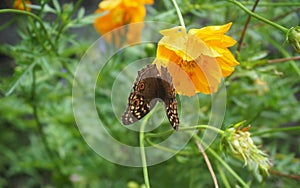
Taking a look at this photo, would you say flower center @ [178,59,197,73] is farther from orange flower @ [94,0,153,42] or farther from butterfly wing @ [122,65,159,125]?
orange flower @ [94,0,153,42]

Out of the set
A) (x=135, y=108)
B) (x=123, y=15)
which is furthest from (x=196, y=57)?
(x=123, y=15)

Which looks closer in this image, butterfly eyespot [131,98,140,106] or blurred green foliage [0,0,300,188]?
butterfly eyespot [131,98,140,106]

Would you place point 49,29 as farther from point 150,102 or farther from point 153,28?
point 150,102

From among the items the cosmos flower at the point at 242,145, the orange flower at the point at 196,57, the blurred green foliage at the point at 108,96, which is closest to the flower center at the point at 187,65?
the orange flower at the point at 196,57

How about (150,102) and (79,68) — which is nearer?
(150,102)

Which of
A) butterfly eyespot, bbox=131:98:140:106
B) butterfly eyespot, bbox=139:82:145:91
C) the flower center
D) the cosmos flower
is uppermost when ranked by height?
the flower center

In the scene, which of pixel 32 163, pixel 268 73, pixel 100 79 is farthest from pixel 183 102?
pixel 32 163

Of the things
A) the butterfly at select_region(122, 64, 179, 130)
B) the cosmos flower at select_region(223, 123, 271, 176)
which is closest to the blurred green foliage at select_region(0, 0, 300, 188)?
the cosmos flower at select_region(223, 123, 271, 176)
